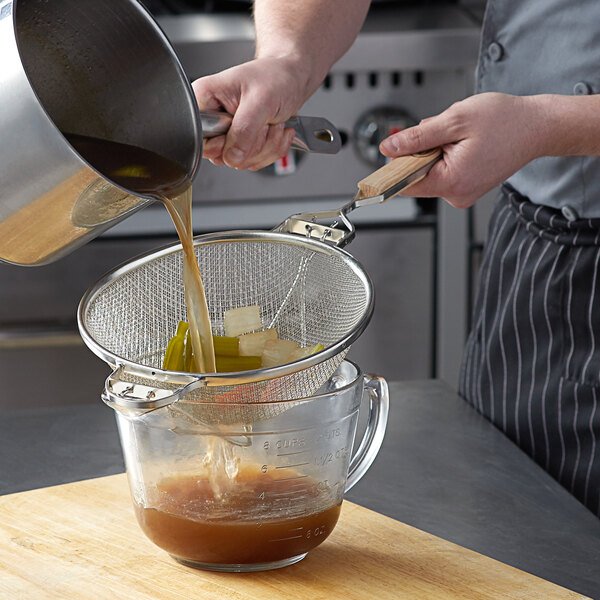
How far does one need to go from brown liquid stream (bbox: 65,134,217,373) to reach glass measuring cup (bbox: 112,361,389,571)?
0.09 m

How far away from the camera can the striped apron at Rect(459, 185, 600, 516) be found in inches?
39.8

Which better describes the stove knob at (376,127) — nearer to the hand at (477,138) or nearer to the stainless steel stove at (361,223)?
the stainless steel stove at (361,223)

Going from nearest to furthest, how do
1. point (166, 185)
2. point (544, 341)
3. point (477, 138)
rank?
Answer: point (166, 185), point (477, 138), point (544, 341)

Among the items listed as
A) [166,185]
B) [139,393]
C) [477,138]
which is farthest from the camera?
[477,138]

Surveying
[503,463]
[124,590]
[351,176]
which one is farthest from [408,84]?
[124,590]

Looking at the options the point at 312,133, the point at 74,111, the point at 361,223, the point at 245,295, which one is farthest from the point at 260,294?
the point at 361,223

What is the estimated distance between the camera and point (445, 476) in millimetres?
923

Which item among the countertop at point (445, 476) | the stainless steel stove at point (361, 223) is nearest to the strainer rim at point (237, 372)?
the countertop at point (445, 476)

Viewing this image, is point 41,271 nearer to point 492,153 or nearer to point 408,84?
point 408,84

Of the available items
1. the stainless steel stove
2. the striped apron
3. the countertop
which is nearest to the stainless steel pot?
the countertop

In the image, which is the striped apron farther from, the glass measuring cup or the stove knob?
the stove knob

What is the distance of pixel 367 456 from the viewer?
79cm

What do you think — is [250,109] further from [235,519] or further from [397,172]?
[235,519]

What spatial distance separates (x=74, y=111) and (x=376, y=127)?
1.14 m
